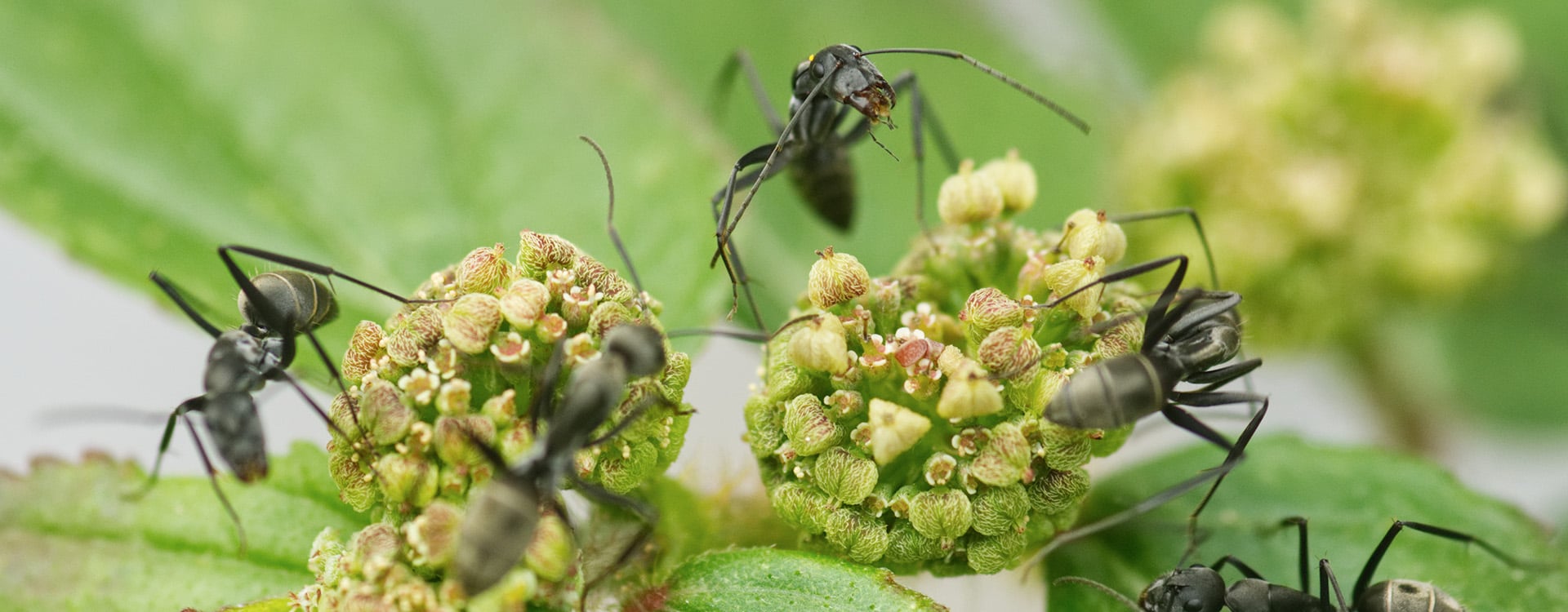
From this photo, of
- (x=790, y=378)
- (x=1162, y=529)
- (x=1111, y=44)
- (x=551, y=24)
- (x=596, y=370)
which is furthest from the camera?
(x=1111, y=44)

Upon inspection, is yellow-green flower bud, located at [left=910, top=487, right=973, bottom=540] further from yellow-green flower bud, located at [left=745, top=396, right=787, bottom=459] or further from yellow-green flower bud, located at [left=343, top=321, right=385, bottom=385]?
yellow-green flower bud, located at [left=343, top=321, right=385, bottom=385]

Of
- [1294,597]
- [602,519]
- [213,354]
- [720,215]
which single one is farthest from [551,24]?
[1294,597]

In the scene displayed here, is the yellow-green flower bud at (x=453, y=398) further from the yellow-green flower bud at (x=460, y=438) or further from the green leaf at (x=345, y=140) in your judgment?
the green leaf at (x=345, y=140)

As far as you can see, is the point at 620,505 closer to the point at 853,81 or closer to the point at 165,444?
the point at 165,444

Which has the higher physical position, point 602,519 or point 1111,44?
point 1111,44

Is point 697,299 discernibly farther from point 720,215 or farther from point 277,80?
point 277,80

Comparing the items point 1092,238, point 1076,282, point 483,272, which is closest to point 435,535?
point 483,272
